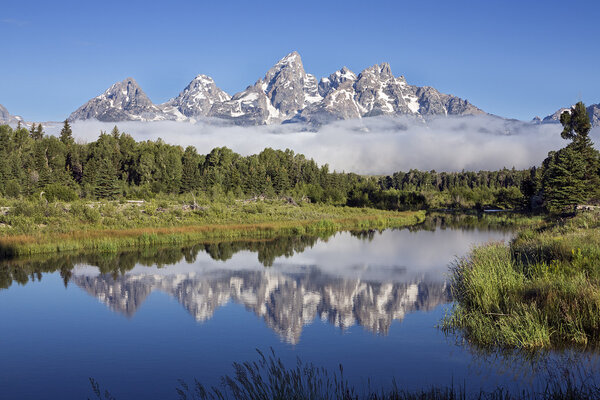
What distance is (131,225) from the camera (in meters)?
48.6

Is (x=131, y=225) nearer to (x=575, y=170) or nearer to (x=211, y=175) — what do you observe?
(x=575, y=170)

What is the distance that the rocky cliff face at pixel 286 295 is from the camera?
67.4 ft

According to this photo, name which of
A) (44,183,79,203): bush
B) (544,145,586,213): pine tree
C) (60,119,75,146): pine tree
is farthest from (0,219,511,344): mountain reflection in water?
(60,119,75,146): pine tree

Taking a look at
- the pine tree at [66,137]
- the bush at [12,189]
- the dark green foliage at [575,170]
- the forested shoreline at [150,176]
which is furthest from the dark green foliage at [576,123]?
the pine tree at [66,137]

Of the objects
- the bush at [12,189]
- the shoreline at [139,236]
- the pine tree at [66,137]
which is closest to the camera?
the shoreline at [139,236]

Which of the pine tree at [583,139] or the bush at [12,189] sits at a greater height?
the pine tree at [583,139]

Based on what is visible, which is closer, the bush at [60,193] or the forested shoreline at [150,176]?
the bush at [60,193]

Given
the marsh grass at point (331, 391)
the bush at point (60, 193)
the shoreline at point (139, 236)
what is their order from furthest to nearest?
the bush at point (60, 193)
the shoreline at point (139, 236)
the marsh grass at point (331, 391)

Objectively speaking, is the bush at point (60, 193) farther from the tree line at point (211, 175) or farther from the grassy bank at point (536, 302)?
the grassy bank at point (536, 302)

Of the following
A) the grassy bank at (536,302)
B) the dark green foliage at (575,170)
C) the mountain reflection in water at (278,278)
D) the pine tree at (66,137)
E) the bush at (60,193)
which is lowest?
the mountain reflection in water at (278,278)

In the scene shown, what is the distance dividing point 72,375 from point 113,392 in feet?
7.45

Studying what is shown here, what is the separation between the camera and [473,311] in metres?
17.9

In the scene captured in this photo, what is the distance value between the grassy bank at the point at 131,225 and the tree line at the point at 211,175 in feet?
54.3

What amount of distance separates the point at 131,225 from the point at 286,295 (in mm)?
28886
